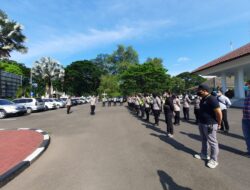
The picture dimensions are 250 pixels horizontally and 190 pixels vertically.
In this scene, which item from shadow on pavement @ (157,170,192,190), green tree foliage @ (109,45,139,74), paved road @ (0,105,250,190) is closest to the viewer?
shadow on pavement @ (157,170,192,190)

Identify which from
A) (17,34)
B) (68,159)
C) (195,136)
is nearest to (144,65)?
(17,34)

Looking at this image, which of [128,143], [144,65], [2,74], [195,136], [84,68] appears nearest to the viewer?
[128,143]

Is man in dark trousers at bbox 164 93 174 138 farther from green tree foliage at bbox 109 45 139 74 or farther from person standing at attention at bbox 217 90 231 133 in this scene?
green tree foliage at bbox 109 45 139 74

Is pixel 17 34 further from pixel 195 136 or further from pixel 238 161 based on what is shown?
pixel 238 161

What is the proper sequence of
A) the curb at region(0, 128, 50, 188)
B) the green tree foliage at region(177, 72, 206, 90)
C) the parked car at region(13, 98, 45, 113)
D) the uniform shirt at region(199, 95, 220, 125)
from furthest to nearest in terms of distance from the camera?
the green tree foliage at region(177, 72, 206, 90) < the parked car at region(13, 98, 45, 113) < the uniform shirt at region(199, 95, 220, 125) < the curb at region(0, 128, 50, 188)

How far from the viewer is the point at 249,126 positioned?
6.08 m

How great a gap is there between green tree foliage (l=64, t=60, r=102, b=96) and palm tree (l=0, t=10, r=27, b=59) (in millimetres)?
53365

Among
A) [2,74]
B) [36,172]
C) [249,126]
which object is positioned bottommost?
[36,172]

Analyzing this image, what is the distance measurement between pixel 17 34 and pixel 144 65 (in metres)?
23.9

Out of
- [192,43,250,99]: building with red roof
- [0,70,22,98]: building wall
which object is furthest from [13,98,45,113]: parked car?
[192,43,250,99]: building with red roof

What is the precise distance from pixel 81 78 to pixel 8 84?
44281mm

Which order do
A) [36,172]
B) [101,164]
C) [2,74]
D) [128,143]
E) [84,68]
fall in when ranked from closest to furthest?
1. [36,172]
2. [101,164]
3. [128,143]
4. [2,74]
5. [84,68]

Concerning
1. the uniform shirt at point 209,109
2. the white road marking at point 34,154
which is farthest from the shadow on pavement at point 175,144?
the white road marking at point 34,154

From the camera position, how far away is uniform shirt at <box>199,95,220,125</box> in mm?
5476
